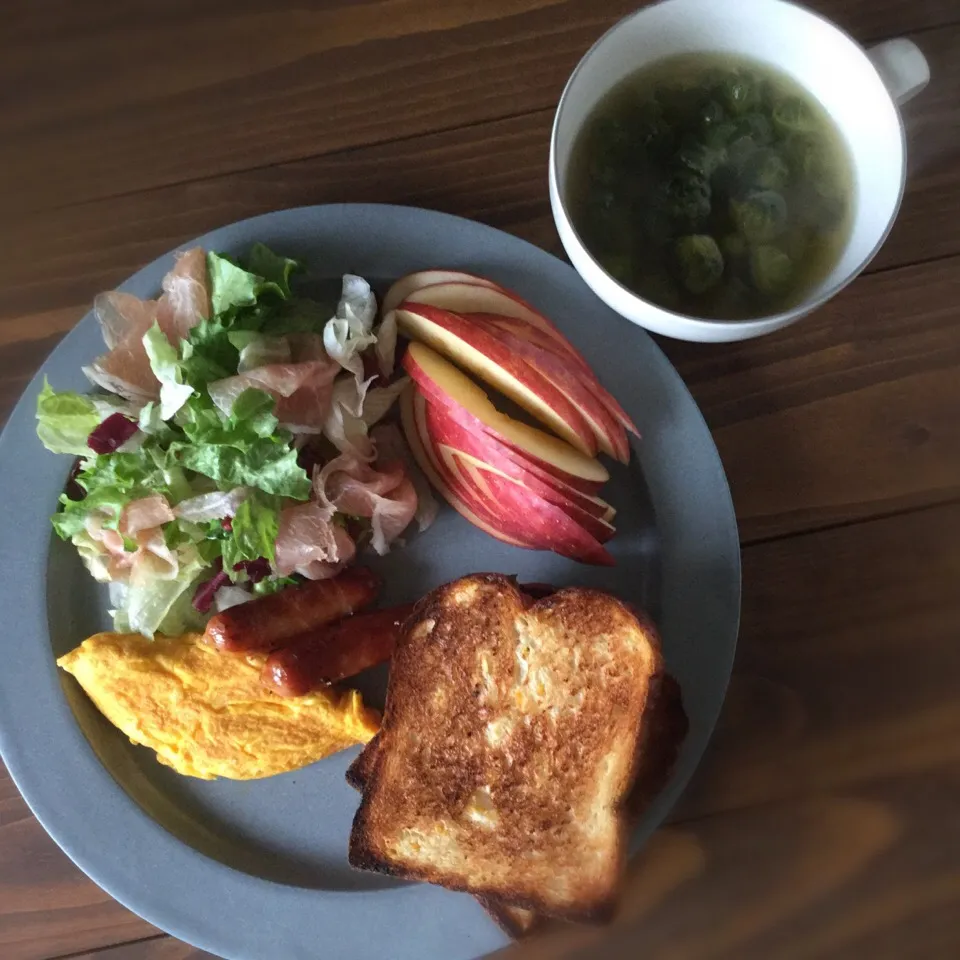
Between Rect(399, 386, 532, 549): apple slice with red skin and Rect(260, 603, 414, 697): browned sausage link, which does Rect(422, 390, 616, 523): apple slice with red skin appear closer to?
Rect(399, 386, 532, 549): apple slice with red skin

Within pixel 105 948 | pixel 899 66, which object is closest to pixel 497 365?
pixel 899 66

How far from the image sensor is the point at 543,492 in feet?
3.99

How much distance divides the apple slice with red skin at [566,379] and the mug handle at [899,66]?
53cm

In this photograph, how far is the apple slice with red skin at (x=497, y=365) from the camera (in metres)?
1.21

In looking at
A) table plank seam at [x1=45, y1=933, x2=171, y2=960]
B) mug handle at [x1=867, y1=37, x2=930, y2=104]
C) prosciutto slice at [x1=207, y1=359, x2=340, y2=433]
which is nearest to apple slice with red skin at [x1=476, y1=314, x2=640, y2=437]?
prosciutto slice at [x1=207, y1=359, x2=340, y2=433]

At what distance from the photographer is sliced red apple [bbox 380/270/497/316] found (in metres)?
1.28

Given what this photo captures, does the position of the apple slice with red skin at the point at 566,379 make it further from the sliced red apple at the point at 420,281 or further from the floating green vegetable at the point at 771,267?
the floating green vegetable at the point at 771,267

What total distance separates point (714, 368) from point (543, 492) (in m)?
0.39

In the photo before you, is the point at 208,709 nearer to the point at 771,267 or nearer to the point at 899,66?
the point at 771,267

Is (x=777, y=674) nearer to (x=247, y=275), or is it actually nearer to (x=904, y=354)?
(x=904, y=354)

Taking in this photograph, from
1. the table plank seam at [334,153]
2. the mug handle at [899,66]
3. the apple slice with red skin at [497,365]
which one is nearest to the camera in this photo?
the mug handle at [899,66]

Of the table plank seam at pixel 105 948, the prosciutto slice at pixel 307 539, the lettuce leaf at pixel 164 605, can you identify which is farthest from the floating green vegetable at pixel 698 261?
the table plank seam at pixel 105 948

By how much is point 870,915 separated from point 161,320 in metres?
1.46

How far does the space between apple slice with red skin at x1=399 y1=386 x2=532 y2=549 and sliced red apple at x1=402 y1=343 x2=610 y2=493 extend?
0.30ft
